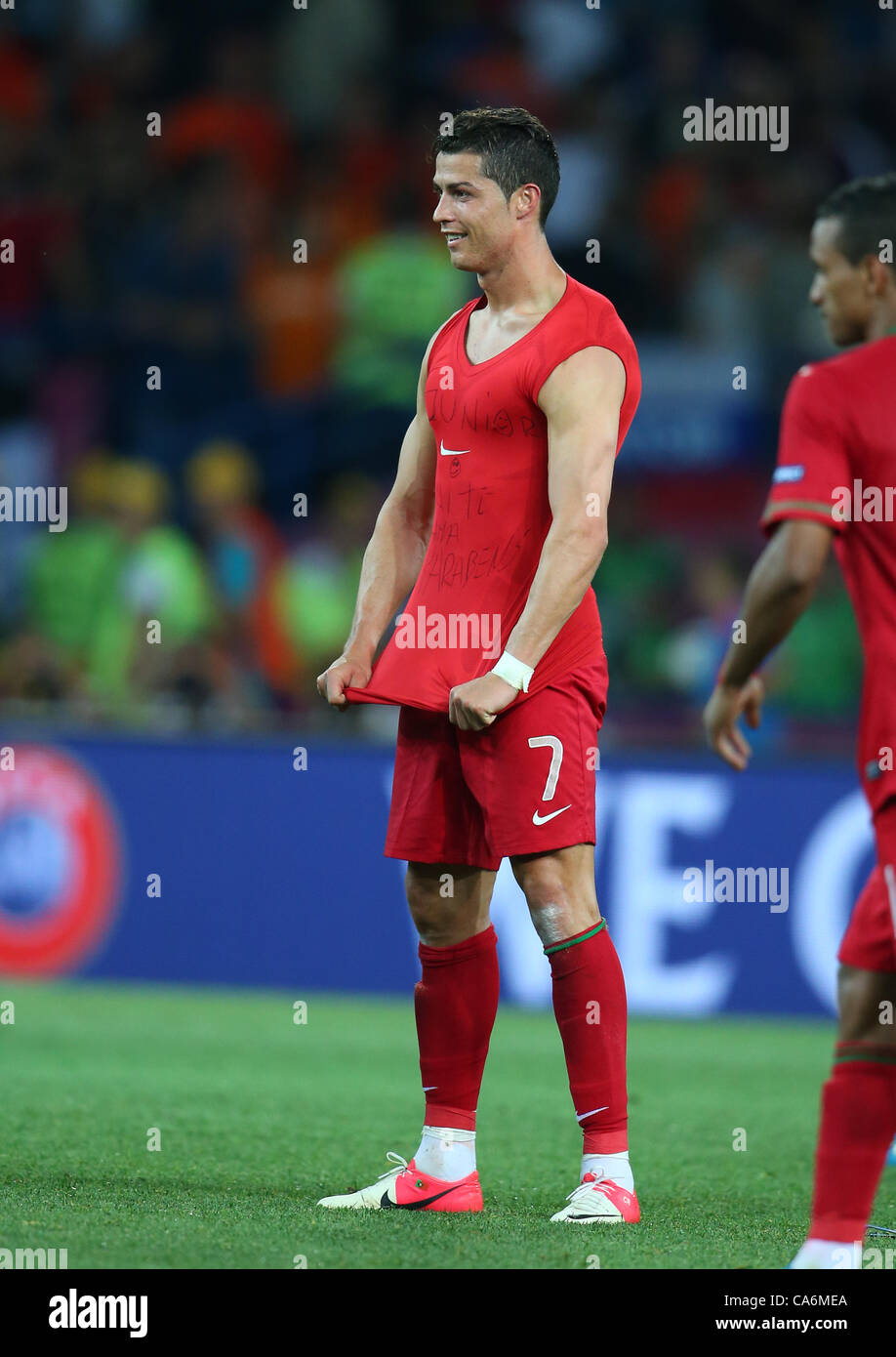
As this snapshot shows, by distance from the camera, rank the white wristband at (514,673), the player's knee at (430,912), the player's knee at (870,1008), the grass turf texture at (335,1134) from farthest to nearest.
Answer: the player's knee at (430,912), the white wristband at (514,673), the grass turf texture at (335,1134), the player's knee at (870,1008)

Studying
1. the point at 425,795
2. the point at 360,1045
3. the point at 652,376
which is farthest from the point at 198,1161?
the point at 652,376

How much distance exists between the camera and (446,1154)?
450 centimetres

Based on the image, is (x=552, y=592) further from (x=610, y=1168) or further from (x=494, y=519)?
(x=610, y=1168)

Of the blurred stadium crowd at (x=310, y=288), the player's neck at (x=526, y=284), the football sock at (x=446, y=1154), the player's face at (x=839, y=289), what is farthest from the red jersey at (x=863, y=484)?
the blurred stadium crowd at (x=310, y=288)

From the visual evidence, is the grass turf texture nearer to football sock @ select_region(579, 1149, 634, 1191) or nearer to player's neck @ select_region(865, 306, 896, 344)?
football sock @ select_region(579, 1149, 634, 1191)

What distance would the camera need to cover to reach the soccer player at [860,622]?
3.52 m

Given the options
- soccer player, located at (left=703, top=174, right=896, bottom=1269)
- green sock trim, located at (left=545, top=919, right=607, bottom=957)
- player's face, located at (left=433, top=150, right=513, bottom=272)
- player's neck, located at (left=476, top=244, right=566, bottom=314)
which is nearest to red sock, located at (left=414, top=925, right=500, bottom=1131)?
green sock trim, located at (left=545, top=919, right=607, bottom=957)

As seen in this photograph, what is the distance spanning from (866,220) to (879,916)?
133 cm

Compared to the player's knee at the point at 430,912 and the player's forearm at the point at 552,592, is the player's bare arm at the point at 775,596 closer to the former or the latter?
the player's forearm at the point at 552,592

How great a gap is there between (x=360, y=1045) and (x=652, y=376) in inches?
225

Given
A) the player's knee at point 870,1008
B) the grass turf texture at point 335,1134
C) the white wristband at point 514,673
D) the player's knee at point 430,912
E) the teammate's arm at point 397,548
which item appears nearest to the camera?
the player's knee at point 870,1008

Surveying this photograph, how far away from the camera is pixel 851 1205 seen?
3.52m

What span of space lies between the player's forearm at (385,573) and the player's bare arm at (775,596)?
111 cm
